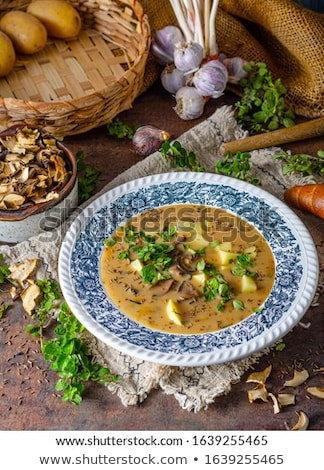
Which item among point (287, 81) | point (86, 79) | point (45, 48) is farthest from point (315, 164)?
point (45, 48)

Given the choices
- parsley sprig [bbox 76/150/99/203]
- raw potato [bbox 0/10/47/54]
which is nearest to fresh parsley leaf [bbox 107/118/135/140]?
parsley sprig [bbox 76/150/99/203]

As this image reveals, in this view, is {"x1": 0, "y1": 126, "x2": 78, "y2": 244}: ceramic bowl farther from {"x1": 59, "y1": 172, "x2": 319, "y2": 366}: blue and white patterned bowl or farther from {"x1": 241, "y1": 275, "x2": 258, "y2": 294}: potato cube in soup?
{"x1": 241, "y1": 275, "x2": 258, "y2": 294}: potato cube in soup

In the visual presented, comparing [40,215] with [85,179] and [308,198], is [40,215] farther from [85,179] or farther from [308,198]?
[308,198]

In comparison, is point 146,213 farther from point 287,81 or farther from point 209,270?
point 287,81

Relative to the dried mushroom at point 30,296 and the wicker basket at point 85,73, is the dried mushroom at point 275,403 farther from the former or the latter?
the wicker basket at point 85,73

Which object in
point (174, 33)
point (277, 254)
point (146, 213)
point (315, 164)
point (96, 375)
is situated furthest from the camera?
point (174, 33)

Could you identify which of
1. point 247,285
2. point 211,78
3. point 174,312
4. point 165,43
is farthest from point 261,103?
point 174,312
